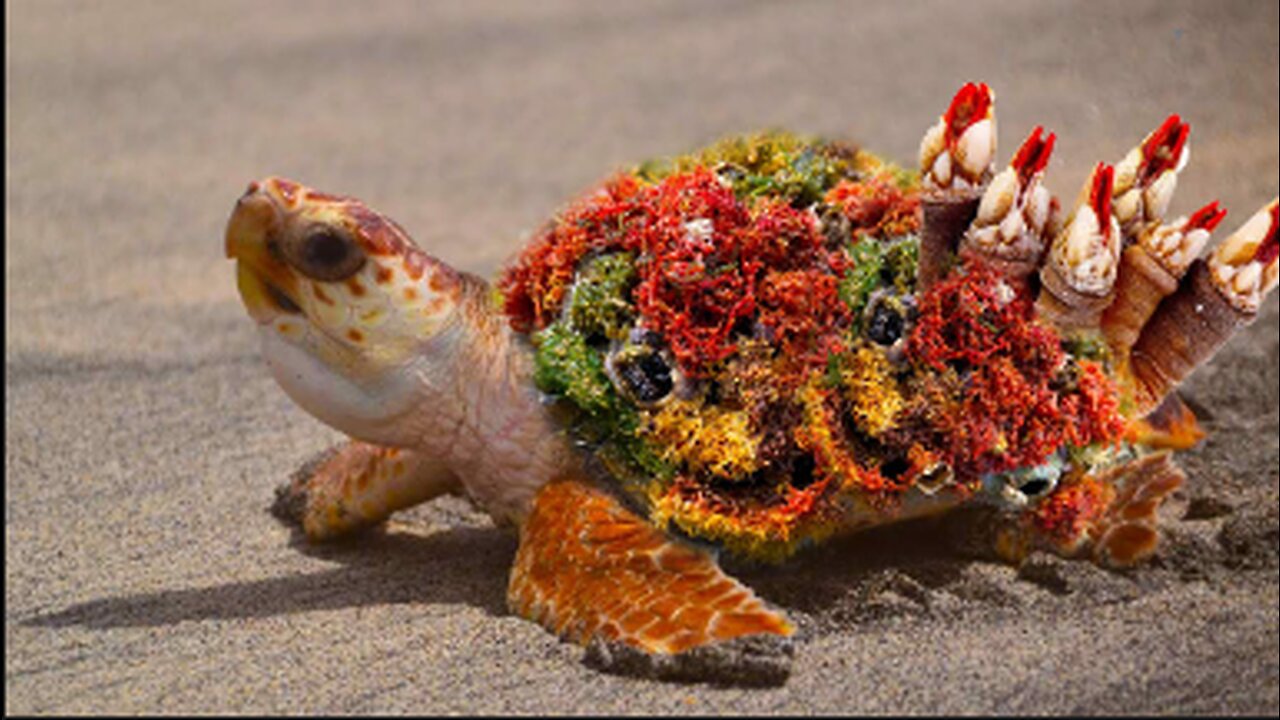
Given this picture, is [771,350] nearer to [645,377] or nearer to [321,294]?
[645,377]

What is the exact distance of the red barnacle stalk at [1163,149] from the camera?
269 cm

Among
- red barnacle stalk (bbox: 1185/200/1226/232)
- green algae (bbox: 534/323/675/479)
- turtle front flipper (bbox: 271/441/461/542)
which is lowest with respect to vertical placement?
turtle front flipper (bbox: 271/441/461/542)

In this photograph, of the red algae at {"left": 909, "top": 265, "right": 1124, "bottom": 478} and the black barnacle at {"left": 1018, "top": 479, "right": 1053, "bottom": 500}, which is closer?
the red algae at {"left": 909, "top": 265, "right": 1124, "bottom": 478}

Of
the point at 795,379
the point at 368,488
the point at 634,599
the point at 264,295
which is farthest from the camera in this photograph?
the point at 368,488

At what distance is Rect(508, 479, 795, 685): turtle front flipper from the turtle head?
40cm

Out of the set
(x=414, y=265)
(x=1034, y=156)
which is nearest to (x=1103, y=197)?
(x=1034, y=156)

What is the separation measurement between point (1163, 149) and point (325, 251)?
5.45 ft

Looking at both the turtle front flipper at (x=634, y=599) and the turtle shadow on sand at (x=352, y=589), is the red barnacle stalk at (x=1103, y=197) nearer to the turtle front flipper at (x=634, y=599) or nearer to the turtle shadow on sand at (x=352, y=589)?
the turtle front flipper at (x=634, y=599)

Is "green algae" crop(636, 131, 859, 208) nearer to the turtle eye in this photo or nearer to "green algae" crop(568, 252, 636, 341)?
"green algae" crop(568, 252, 636, 341)

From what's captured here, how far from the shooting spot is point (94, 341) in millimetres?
5246

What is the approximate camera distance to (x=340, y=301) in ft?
8.93

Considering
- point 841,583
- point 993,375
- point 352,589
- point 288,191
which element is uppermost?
point 288,191

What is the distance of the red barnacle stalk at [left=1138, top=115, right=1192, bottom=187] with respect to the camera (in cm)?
269

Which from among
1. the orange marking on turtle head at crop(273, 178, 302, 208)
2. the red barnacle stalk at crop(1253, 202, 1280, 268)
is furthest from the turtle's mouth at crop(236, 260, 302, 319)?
the red barnacle stalk at crop(1253, 202, 1280, 268)
